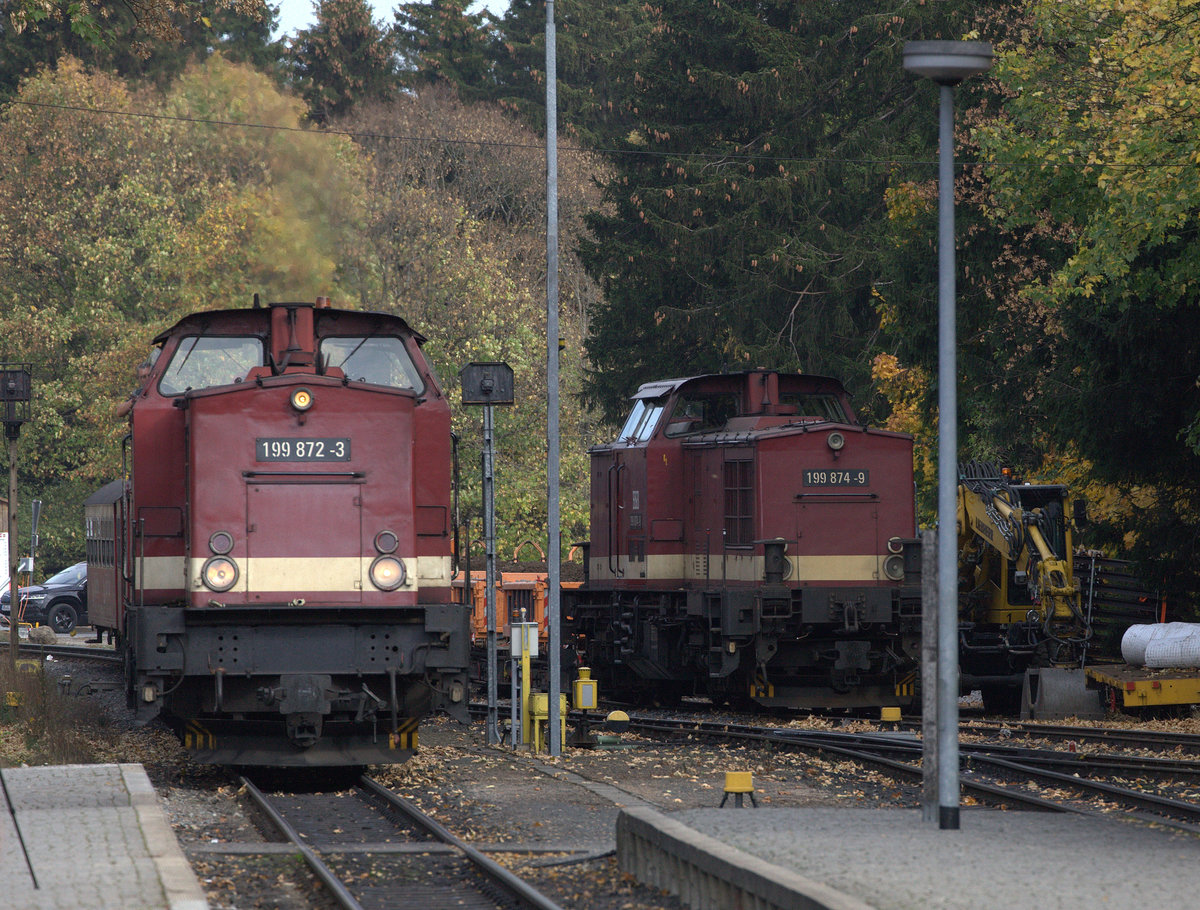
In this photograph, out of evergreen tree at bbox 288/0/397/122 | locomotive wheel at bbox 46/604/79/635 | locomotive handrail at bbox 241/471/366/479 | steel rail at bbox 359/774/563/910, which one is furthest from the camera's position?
evergreen tree at bbox 288/0/397/122

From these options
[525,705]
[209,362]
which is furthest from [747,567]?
[209,362]

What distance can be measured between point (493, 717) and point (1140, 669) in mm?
8298

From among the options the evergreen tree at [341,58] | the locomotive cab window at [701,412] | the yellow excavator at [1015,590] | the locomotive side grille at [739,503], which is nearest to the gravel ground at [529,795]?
the locomotive side grille at [739,503]

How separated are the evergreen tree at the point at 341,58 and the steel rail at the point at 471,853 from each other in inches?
2074

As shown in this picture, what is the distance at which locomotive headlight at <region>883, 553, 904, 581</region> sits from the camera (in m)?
18.3

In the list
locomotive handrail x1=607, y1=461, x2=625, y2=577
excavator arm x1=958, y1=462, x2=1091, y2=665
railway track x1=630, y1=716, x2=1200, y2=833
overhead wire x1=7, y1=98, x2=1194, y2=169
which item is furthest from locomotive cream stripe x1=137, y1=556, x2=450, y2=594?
excavator arm x1=958, y1=462, x2=1091, y2=665

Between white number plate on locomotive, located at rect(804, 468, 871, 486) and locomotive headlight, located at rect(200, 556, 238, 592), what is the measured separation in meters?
7.97

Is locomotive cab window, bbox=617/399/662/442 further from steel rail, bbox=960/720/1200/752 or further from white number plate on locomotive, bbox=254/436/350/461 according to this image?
white number plate on locomotive, bbox=254/436/350/461

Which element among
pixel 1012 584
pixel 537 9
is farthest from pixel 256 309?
pixel 537 9

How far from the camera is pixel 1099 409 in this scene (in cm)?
2145

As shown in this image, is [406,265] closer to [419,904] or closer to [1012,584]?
[1012,584]

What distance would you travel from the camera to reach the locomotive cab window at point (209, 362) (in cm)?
1315

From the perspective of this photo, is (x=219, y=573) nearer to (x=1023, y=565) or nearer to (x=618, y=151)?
(x=1023, y=565)

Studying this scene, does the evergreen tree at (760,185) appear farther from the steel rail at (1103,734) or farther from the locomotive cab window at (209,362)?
the locomotive cab window at (209,362)
